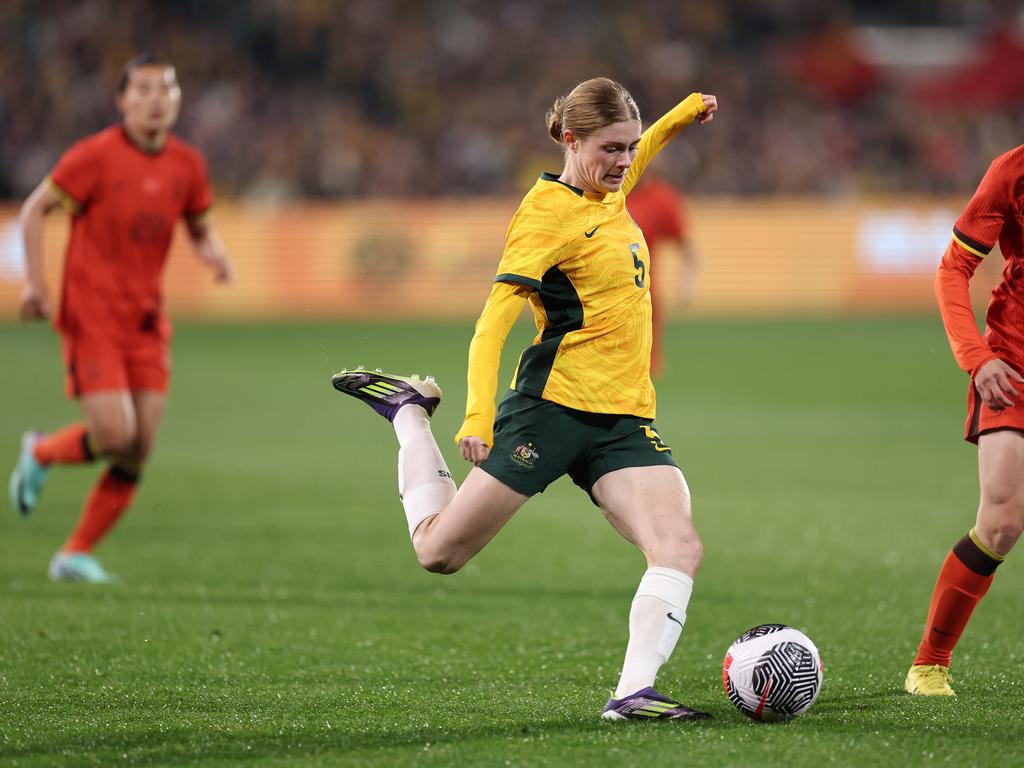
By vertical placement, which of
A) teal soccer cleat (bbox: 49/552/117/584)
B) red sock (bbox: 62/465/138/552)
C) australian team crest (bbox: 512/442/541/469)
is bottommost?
teal soccer cleat (bbox: 49/552/117/584)

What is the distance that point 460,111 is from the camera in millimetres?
28375

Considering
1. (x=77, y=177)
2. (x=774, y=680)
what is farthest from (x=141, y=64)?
(x=774, y=680)

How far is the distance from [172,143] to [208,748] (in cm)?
434

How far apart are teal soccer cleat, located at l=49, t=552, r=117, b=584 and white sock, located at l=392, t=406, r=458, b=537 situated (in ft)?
9.50

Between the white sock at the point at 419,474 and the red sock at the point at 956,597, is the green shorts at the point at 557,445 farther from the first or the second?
the red sock at the point at 956,597

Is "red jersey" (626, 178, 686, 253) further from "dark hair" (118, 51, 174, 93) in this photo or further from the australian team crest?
the australian team crest

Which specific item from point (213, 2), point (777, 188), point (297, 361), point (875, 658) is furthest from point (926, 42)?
point (875, 658)

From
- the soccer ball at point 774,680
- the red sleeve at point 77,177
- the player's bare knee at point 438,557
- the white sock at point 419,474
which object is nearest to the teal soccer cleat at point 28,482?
the red sleeve at point 77,177

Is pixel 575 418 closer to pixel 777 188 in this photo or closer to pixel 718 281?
pixel 718 281

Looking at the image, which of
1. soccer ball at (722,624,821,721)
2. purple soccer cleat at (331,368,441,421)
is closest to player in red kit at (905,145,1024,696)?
soccer ball at (722,624,821,721)

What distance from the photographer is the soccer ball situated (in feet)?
16.1

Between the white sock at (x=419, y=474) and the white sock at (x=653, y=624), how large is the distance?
799 millimetres

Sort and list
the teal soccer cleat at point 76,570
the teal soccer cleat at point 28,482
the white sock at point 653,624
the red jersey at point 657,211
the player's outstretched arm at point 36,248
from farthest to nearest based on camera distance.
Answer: the red jersey at point 657,211 < the teal soccer cleat at point 28,482 < the teal soccer cleat at point 76,570 < the player's outstretched arm at point 36,248 < the white sock at point 653,624

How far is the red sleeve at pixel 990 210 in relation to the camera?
207 inches
